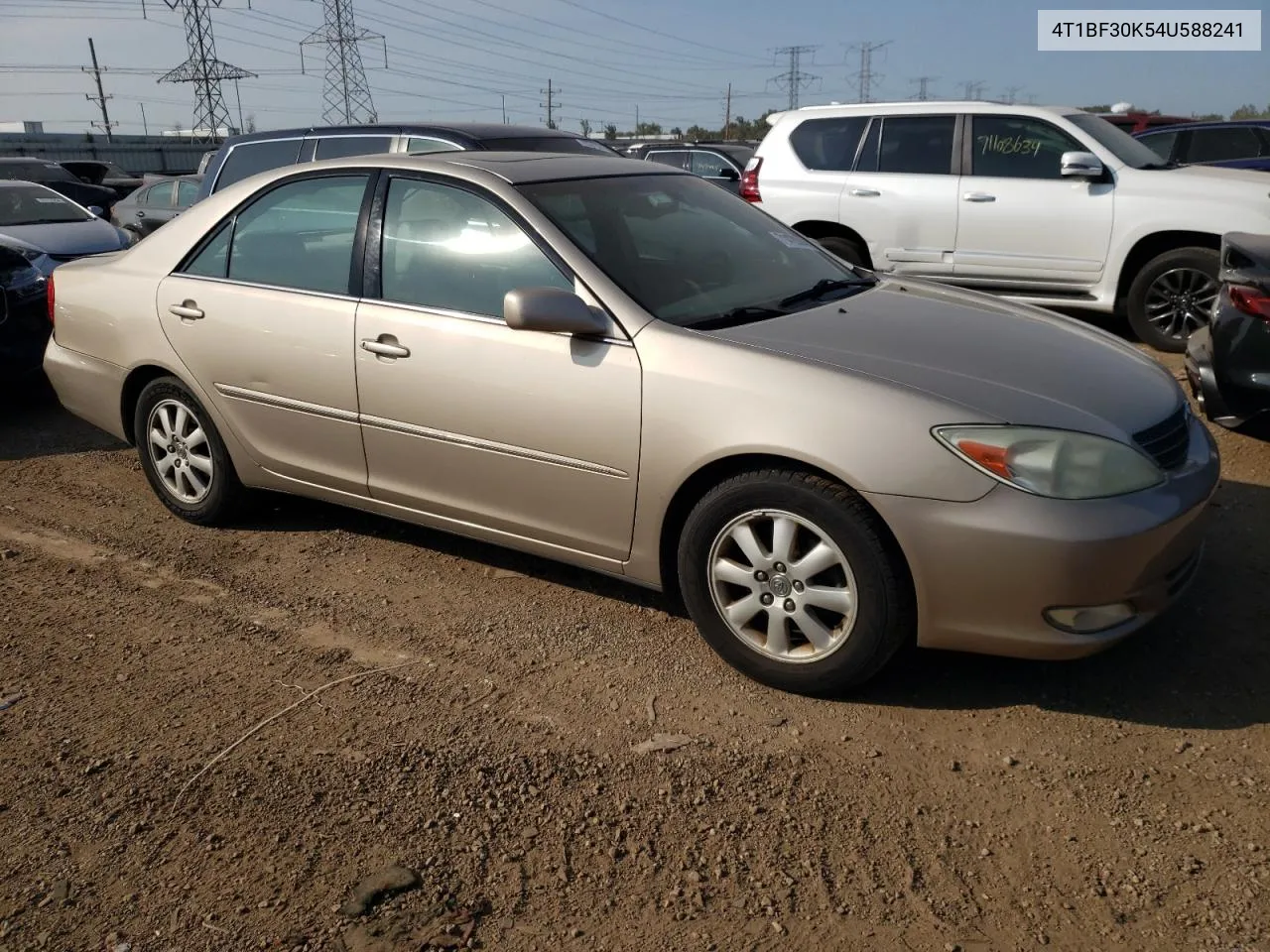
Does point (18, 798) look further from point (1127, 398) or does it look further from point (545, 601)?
point (1127, 398)

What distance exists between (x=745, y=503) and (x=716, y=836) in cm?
99

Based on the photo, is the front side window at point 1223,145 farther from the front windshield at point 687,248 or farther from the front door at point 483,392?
the front door at point 483,392

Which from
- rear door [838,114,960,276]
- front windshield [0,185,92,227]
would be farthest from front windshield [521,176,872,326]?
front windshield [0,185,92,227]

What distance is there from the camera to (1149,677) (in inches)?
133

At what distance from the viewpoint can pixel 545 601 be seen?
4074 millimetres

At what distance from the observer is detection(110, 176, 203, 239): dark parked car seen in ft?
48.8

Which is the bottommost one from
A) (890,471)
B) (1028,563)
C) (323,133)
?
(1028,563)

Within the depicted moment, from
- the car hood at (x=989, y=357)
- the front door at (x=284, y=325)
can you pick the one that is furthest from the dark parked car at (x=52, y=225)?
the car hood at (x=989, y=357)

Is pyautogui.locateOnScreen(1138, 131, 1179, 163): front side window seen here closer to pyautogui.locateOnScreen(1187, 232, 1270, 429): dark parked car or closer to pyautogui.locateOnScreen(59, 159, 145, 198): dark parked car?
pyautogui.locateOnScreen(1187, 232, 1270, 429): dark parked car

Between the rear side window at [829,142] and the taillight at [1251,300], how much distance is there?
4.59 meters

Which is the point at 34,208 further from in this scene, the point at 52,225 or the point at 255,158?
the point at 255,158

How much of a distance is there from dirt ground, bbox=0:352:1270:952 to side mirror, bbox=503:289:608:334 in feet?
3.60

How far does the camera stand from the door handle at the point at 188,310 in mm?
4556

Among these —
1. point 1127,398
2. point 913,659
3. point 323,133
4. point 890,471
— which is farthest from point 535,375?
point 323,133
